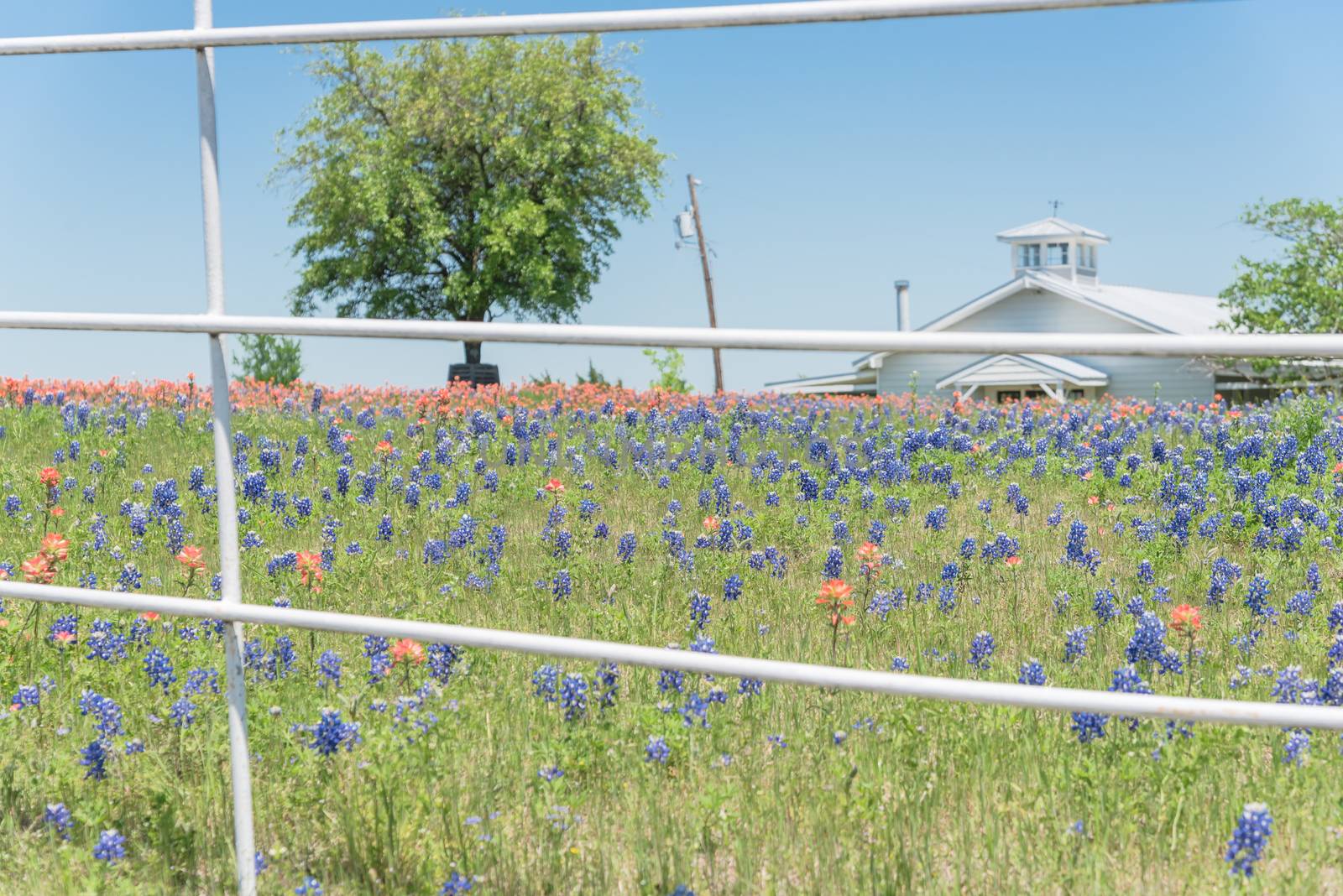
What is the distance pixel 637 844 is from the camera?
278 centimetres

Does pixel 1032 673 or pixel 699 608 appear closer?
pixel 1032 673

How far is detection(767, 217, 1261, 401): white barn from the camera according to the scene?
3306cm

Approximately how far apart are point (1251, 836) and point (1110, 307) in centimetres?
3179

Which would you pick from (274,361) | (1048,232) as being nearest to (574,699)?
(274,361)

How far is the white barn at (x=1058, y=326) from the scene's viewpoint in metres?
33.1

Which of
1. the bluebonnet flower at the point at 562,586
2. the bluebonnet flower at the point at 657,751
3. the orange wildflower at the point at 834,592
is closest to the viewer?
the bluebonnet flower at the point at 657,751

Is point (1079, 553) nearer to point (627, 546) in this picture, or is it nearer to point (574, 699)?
point (627, 546)

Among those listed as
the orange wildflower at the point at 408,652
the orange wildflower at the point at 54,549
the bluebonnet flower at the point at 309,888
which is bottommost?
the bluebonnet flower at the point at 309,888

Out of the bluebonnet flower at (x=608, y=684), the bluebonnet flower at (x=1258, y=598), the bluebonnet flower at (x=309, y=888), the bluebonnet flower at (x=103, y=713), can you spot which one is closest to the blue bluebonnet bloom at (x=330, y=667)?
the bluebonnet flower at (x=103, y=713)

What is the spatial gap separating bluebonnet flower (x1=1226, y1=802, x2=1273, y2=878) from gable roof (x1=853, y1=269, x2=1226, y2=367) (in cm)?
2823

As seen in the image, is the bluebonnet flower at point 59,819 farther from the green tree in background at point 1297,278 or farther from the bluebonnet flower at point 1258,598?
the green tree in background at point 1297,278

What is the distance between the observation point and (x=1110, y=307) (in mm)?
32312

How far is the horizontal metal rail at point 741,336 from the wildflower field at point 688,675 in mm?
1069

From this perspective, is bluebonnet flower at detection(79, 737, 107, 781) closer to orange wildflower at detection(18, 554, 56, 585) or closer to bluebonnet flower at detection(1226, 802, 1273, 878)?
orange wildflower at detection(18, 554, 56, 585)
